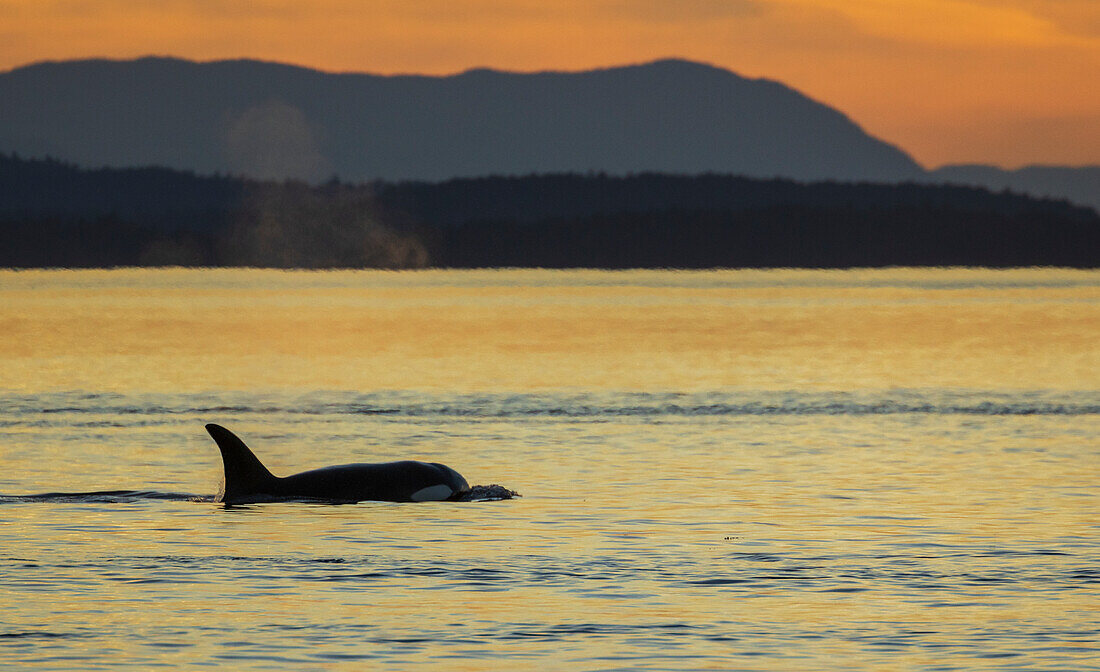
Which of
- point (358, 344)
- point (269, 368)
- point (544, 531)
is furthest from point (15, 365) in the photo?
point (544, 531)

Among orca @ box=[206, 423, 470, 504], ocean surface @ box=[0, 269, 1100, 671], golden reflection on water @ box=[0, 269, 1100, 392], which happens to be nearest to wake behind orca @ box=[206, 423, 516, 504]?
orca @ box=[206, 423, 470, 504]

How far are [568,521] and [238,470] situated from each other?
5730mm

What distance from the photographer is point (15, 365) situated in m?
63.5

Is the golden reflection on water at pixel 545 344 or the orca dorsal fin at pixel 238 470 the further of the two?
the golden reflection on water at pixel 545 344

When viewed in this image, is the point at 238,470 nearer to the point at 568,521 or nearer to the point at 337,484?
the point at 337,484

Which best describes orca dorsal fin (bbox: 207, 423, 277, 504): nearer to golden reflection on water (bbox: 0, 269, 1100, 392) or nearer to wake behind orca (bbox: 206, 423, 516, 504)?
wake behind orca (bbox: 206, 423, 516, 504)

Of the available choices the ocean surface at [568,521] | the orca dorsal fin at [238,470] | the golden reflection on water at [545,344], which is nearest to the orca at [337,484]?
the orca dorsal fin at [238,470]

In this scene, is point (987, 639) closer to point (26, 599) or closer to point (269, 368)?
point (26, 599)

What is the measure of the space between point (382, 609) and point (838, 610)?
16.3ft

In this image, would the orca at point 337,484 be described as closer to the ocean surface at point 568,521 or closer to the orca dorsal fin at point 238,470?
the orca dorsal fin at point 238,470

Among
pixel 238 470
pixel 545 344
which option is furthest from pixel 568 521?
pixel 545 344

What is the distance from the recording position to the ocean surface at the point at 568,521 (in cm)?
1886

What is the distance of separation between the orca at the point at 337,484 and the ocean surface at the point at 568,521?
61 centimetres

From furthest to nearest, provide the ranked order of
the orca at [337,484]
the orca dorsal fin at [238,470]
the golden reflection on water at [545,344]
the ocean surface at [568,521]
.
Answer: the golden reflection on water at [545,344] → the orca at [337,484] → the orca dorsal fin at [238,470] → the ocean surface at [568,521]
